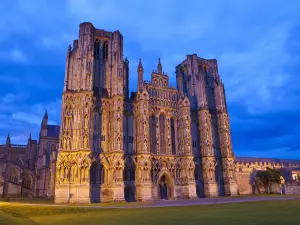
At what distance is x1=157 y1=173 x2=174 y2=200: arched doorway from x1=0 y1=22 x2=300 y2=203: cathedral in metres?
0.21

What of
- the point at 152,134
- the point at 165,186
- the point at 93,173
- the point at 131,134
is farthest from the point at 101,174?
the point at 165,186

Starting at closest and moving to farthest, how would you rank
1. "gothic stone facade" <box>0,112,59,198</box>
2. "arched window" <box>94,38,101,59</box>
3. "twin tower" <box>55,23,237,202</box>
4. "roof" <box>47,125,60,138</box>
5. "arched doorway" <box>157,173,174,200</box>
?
"twin tower" <box>55,23,237,202</box>
"arched doorway" <box>157,173,174,200</box>
"arched window" <box>94,38,101,59</box>
"gothic stone facade" <box>0,112,59,198</box>
"roof" <box>47,125,60,138</box>

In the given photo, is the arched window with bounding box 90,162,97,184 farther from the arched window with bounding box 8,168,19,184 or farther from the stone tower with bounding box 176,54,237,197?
the arched window with bounding box 8,168,19,184

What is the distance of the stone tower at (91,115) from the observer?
44094mm

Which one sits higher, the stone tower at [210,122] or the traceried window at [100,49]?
the traceried window at [100,49]

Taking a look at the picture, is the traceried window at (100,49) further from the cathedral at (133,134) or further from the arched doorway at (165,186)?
the arched doorway at (165,186)

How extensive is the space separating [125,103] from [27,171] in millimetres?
42535

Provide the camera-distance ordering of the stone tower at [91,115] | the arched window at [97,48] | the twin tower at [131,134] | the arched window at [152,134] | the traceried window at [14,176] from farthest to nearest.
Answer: the traceried window at [14,176], the arched window at [97,48], the arched window at [152,134], the twin tower at [131,134], the stone tower at [91,115]

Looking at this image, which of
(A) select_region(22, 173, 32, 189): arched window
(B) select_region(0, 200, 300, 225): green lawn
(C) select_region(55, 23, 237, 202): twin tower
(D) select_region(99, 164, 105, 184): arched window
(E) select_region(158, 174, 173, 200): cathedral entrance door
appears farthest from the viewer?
(A) select_region(22, 173, 32, 189): arched window

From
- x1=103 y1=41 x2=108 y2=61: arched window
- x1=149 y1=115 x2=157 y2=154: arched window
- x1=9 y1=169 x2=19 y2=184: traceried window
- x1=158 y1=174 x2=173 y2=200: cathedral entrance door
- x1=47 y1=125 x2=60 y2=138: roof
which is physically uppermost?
x1=103 y1=41 x2=108 y2=61: arched window

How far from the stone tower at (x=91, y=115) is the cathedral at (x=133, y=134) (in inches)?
6.8

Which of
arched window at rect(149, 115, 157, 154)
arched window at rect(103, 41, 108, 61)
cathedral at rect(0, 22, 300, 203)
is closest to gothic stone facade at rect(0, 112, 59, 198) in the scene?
cathedral at rect(0, 22, 300, 203)

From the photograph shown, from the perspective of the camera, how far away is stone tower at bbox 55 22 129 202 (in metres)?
44.1

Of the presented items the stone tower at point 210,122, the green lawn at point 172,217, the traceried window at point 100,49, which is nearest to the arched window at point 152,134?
the stone tower at point 210,122
